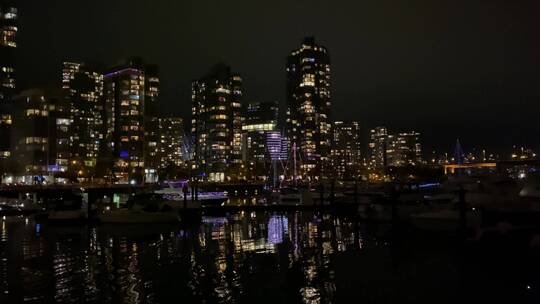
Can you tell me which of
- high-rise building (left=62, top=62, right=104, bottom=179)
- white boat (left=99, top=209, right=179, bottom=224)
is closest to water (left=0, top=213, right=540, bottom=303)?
white boat (left=99, top=209, right=179, bottom=224)

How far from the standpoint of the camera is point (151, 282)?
1980cm

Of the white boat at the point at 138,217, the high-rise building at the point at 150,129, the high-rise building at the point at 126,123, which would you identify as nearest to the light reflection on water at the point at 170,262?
the white boat at the point at 138,217

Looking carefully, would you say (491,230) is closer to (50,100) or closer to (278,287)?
(278,287)

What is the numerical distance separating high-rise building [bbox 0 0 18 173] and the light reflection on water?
11032 centimetres

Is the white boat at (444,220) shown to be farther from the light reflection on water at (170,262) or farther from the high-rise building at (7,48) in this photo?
the high-rise building at (7,48)

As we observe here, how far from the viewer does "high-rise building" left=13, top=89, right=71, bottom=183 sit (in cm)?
13638

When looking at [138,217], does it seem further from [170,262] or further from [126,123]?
[126,123]

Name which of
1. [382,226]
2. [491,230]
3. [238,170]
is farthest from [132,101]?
[491,230]

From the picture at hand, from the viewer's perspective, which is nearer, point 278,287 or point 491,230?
point 278,287

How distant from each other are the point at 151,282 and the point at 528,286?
48.1 ft

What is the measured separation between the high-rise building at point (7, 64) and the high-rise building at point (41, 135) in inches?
94.9

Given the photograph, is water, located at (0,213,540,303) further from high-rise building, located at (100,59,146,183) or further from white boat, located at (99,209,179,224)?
high-rise building, located at (100,59,146,183)

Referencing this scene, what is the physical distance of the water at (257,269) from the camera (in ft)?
58.0

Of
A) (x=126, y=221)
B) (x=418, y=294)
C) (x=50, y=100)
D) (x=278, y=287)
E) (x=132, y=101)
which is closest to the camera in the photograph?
(x=418, y=294)
